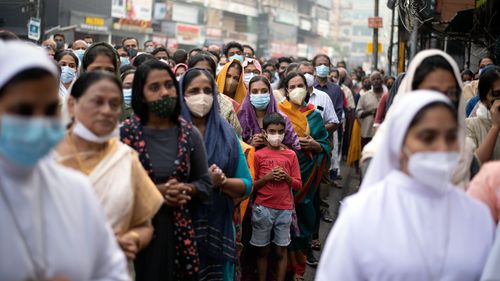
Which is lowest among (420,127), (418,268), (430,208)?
(418,268)

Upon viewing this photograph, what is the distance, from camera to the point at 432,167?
2709 millimetres

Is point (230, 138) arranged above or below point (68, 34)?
below

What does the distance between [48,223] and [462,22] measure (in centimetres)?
1032

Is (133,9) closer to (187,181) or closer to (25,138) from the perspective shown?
(187,181)

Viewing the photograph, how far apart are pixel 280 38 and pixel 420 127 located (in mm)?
87597

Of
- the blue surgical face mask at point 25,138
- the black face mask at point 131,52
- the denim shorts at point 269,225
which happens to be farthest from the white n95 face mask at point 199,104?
the black face mask at point 131,52

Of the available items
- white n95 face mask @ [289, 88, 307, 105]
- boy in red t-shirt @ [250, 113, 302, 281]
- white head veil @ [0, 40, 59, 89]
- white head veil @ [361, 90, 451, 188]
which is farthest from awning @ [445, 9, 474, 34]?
white head veil @ [0, 40, 59, 89]

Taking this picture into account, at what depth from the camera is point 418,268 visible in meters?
2.74

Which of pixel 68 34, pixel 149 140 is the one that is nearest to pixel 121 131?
pixel 149 140

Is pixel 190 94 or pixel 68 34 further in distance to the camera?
pixel 68 34

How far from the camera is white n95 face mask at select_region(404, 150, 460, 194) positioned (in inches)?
107


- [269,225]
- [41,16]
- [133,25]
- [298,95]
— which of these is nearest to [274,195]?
[269,225]

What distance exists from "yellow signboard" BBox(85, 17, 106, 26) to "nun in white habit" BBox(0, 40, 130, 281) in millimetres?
42273

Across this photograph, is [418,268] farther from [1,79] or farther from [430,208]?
[1,79]
